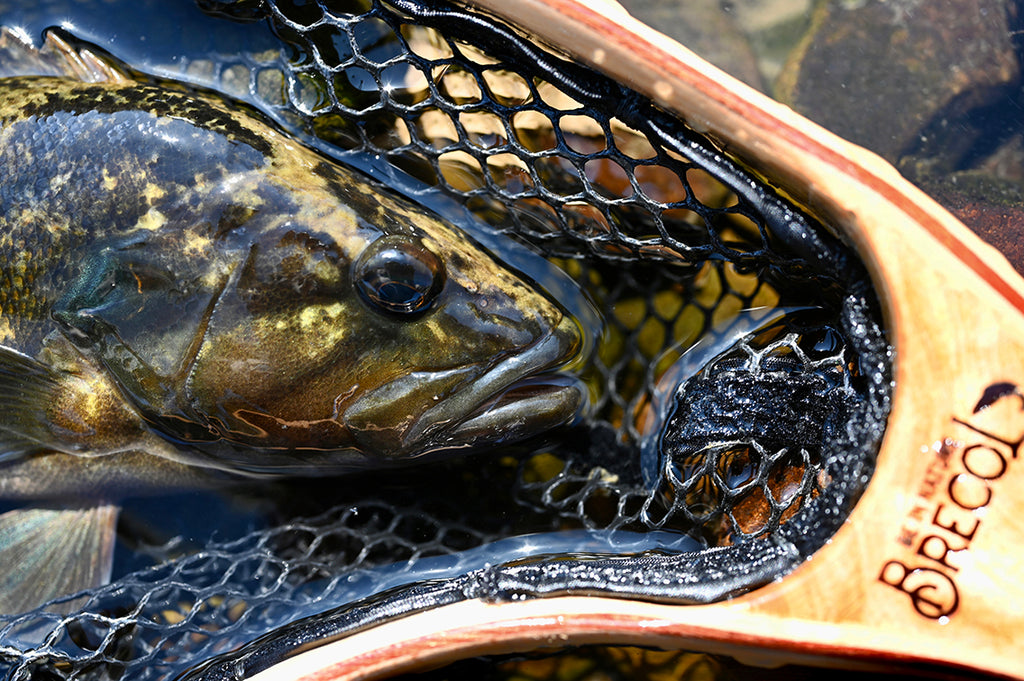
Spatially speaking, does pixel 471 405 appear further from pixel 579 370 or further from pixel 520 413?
pixel 579 370

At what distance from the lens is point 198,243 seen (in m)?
1.96

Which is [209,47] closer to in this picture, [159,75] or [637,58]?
[159,75]

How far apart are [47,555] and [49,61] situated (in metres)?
1.66

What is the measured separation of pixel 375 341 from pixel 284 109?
0.96 meters

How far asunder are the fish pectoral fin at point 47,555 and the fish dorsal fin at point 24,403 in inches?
10.3

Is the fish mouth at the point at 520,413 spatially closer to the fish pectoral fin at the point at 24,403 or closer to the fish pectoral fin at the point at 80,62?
the fish pectoral fin at the point at 24,403

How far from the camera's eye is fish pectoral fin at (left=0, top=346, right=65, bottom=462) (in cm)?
206

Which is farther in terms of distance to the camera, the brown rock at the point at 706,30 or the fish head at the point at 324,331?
the brown rock at the point at 706,30

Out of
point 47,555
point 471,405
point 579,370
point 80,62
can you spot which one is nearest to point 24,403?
point 47,555

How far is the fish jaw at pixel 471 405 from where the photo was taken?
2.03 metres

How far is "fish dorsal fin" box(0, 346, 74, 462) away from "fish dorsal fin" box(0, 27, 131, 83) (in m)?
0.98

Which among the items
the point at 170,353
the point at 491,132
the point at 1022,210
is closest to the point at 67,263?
the point at 170,353

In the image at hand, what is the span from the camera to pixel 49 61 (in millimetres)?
2393

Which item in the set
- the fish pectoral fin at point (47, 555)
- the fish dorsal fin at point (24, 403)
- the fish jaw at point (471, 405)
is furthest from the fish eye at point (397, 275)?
the fish pectoral fin at point (47, 555)
